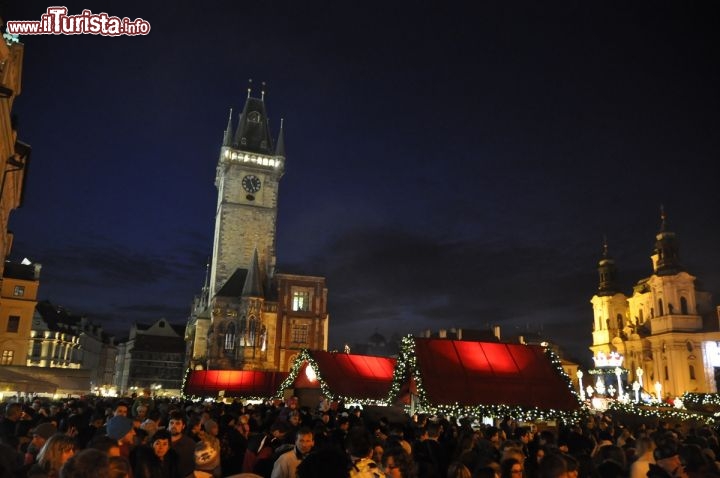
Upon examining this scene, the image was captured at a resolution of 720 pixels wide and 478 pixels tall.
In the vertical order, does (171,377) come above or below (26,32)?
below

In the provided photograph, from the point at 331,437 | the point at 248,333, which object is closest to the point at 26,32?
the point at 331,437

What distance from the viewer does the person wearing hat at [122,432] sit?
272 inches

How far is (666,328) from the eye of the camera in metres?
64.8

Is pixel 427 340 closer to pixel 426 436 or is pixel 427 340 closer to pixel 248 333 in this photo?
pixel 426 436

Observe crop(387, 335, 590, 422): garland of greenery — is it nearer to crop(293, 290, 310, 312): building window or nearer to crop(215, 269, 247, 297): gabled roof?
crop(293, 290, 310, 312): building window

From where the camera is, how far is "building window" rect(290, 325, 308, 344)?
52.1 m

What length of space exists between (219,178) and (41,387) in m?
45.2

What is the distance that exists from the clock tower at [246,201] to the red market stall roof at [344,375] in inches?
1045

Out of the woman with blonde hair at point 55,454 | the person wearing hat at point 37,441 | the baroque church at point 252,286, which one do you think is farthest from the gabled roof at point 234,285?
the woman with blonde hair at point 55,454

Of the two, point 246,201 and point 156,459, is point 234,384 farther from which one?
point 156,459

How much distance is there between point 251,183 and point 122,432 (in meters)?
55.5

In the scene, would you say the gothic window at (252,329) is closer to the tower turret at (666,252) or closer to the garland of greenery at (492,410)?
the garland of greenery at (492,410)

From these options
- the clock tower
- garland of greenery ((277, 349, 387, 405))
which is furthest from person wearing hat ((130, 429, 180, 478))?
the clock tower

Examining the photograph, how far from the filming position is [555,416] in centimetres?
1758
